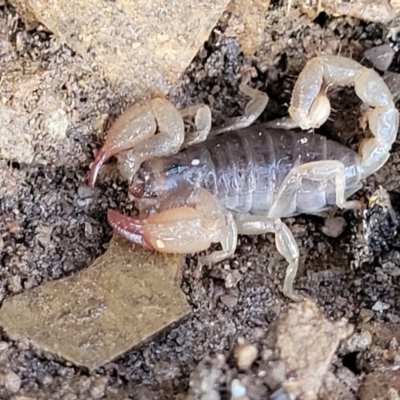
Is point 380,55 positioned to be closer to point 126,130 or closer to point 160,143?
point 160,143

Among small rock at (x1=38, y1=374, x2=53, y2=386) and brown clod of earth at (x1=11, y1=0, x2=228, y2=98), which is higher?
brown clod of earth at (x1=11, y1=0, x2=228, y2=98)

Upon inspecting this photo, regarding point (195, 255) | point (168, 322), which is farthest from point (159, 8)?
point (168, 322)

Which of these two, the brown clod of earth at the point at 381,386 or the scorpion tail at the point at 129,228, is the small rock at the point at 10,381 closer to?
the scorpion tail at the point at 129,228

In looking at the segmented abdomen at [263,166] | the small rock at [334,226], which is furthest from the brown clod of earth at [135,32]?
the small rock at [334,226]

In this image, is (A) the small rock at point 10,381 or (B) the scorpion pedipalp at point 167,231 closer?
(A) the small rock at point 10,381

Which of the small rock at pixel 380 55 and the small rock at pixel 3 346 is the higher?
the small rock at pixel 380 55

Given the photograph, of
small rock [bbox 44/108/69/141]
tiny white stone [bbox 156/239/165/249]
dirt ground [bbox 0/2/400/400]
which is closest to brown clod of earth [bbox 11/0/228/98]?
dirt ground [bbox 0/2/400/400]

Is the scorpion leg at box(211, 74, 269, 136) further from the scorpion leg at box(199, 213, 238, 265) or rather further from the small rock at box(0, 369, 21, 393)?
the small rock at box(0, 369, 21, 393)
